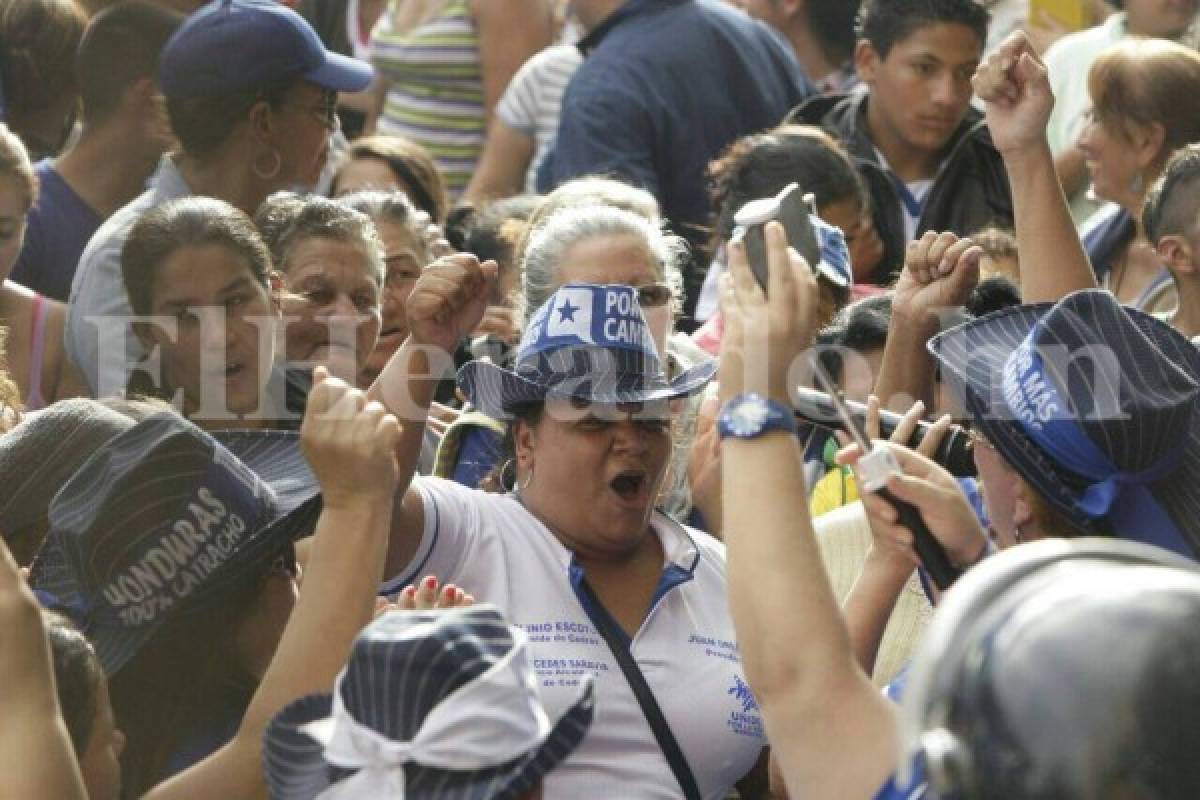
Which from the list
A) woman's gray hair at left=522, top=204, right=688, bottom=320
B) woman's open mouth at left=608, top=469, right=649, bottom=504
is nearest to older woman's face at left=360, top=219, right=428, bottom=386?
woman's gray hair at left=522, top=204, right=688, bottom=320

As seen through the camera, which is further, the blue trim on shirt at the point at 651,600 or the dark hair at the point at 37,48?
the dark hair at the point at 37,48

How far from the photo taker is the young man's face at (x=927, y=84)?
21.3 feet

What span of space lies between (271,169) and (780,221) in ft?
8.77

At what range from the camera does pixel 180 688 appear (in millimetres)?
3676

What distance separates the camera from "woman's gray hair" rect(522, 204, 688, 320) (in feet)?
16.2

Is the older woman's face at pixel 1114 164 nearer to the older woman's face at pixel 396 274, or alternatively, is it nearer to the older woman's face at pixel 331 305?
the older woman's face at pixel 396 274

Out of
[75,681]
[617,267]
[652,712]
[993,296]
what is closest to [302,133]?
[617,267]

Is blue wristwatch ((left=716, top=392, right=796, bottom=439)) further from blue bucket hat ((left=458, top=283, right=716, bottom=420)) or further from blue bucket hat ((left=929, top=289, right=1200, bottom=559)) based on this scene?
blue bucket hat ((left=458, top=283, right=716, bottom=420))

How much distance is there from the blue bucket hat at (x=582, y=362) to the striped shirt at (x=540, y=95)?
9.79 feet

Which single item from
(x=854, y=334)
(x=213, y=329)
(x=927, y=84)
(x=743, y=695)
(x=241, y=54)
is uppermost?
(x=241, y=54)

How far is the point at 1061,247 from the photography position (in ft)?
14.5

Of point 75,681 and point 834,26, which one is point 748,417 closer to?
point 75,681

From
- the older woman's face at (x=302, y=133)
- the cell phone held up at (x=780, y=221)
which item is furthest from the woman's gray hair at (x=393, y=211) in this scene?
the cell phone held up at (x=780, y=221)

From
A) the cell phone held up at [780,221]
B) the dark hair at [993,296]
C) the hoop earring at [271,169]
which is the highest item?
the cell phone held up at [780,221]
